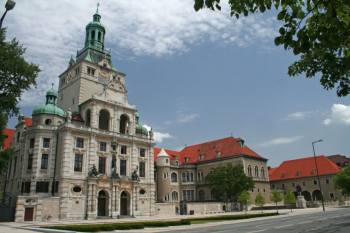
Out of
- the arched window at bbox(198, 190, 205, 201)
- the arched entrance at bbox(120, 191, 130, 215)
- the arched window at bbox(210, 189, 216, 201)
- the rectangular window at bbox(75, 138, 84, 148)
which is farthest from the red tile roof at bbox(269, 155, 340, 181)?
the rectangular window at bbox(75, 138, 84, 148)

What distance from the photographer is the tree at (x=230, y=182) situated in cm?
6300

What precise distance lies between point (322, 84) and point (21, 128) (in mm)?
55544

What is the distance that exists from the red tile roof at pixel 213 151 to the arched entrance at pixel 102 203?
2763 cm

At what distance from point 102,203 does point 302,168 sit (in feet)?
207

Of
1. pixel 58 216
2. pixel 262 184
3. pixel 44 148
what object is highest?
pixel 44 148

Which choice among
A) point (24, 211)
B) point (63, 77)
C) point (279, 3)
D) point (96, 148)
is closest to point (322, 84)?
point (279, 3)

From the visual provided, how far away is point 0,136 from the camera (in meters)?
29.3

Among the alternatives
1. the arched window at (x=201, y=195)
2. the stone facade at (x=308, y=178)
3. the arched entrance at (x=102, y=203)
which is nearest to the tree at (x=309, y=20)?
the arched entrance at (x=102, y=203)

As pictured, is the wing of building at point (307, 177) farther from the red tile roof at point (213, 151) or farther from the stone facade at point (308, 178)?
the red tile roof at point (213, 151)

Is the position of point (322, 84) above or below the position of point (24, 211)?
above

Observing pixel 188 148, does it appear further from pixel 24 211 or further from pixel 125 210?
pixel 24 211

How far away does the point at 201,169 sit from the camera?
264 ft

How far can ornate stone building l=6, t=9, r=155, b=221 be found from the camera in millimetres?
47938

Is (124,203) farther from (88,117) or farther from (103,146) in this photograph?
(88,117)
